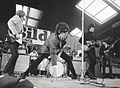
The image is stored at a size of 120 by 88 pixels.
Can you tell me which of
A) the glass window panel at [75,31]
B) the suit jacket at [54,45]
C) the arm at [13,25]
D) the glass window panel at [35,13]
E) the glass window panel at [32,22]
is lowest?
the suit jacket at [54,45]

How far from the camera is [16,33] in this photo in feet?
9.09

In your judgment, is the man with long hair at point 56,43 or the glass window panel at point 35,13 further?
the glass window panel at point 35,13

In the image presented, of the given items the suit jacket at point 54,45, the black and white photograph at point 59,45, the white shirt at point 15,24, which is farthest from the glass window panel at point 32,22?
the suit jacket at point 54,45

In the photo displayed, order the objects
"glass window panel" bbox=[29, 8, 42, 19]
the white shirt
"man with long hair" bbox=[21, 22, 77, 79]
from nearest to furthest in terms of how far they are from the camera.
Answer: "man with long hair" bbox=[21, 22, 77, 79] → the white shirt → "glass window panel" bbox=[29, 8, 42, 19]

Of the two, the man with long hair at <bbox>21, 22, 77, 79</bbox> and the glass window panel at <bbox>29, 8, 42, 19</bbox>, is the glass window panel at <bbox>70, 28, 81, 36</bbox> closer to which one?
the glass window panel at <bbox>29, 8, 42, 19</bbox>

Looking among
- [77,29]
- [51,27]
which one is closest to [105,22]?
[77,29]

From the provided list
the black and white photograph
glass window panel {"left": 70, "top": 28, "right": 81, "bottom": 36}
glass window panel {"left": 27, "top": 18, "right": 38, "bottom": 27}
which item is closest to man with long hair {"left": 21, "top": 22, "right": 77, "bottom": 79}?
the black and white photograph

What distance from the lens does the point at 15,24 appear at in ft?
8.93

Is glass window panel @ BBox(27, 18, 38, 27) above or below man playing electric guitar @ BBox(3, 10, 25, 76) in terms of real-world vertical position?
above

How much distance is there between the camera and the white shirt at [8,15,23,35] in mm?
2704

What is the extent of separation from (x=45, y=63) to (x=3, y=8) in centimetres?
267

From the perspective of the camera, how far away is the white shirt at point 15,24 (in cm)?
270

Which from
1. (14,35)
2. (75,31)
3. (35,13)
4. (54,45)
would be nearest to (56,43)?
(54,45)

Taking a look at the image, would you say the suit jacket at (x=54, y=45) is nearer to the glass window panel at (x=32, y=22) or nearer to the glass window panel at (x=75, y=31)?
the glass window panel at (x=75, y=31)
